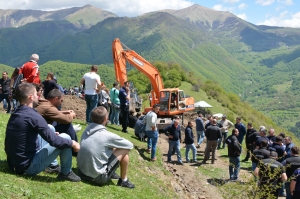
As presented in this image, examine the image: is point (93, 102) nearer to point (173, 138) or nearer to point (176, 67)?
point (173, 138)

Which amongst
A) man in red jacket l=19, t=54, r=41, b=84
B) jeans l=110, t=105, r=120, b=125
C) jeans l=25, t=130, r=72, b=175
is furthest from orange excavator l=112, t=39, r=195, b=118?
jeans l=25, t=130, r=72, b=175

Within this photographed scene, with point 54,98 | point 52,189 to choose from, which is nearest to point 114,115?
point 54,98

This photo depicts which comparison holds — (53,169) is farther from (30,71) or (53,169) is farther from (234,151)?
(234,151)

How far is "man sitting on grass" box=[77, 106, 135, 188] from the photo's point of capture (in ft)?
20.2

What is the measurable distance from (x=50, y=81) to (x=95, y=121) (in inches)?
219

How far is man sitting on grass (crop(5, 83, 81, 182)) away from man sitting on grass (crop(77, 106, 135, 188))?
1.91 feet

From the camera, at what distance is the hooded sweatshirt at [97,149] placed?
616 cm

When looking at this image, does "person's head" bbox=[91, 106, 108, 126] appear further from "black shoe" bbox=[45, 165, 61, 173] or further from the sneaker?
"black shoe" bbox=[45, 165, 61, 173]

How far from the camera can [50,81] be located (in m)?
11.2

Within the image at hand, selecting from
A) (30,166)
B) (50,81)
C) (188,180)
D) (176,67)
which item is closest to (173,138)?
(188,180)

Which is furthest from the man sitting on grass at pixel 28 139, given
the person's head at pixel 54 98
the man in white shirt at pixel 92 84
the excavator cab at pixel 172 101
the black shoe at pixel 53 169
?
the excavator cab at pixel 172 101

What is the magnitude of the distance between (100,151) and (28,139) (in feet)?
4.49

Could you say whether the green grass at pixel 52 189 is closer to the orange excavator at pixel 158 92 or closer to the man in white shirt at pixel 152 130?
the man in white shirt at pixel 152 130

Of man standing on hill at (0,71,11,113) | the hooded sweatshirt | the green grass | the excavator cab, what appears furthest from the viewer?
the excavator cab
